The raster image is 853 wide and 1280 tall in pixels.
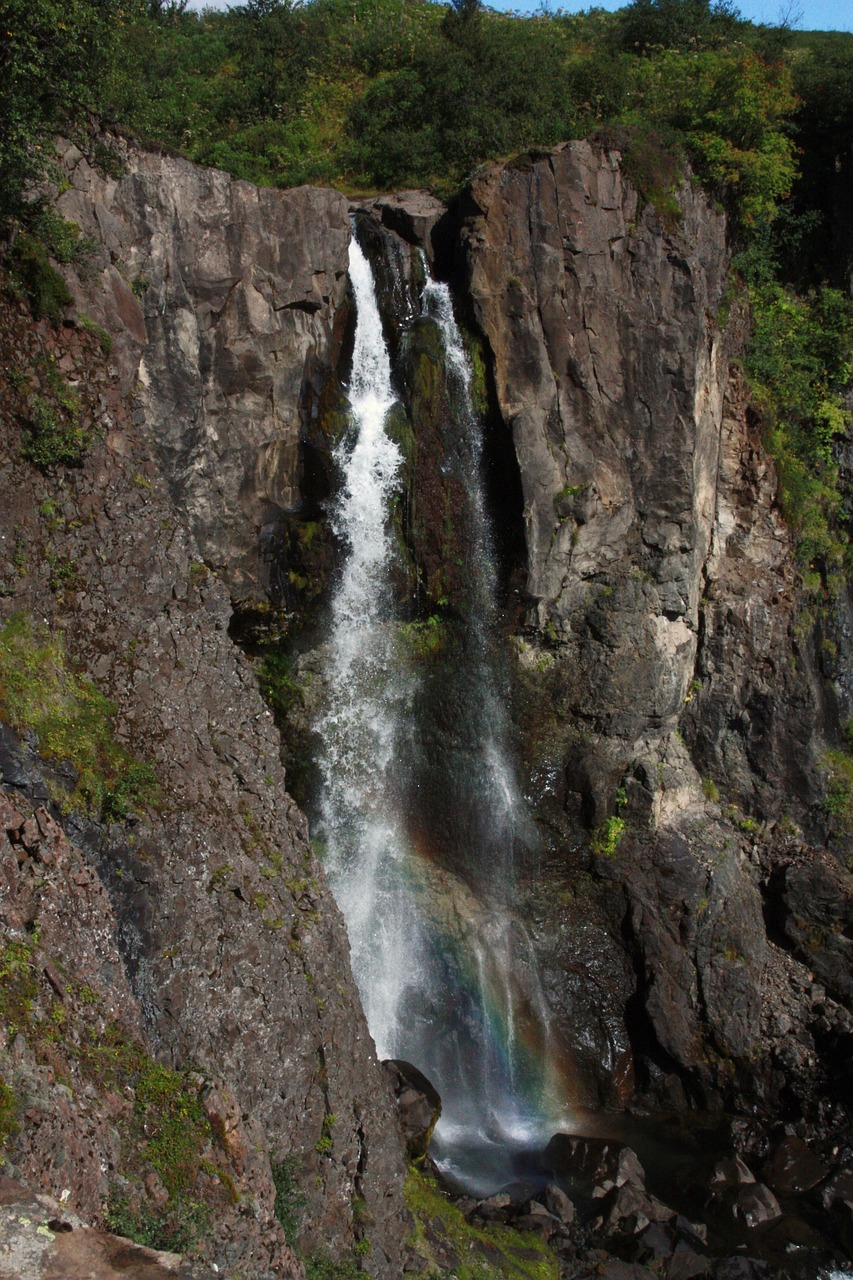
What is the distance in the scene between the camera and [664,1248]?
14.1m

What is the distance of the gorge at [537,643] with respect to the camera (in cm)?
1619

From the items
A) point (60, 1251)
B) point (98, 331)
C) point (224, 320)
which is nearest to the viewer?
point (60, 1251)

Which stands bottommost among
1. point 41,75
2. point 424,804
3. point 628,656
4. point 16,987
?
point 16,987

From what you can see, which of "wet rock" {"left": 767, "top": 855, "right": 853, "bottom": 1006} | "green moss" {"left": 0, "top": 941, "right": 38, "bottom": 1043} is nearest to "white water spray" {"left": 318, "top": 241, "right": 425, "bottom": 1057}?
"wet rock" {"left": 767, "top": 855, "right": 853, "bottom": 1006}

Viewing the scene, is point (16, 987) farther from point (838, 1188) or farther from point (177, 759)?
point (838, 1188)

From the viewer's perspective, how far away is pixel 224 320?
16312 mm

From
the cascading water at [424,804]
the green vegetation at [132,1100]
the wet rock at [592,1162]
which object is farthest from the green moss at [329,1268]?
the cascading water at [424,804]

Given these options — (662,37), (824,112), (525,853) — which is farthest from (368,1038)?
(662,37)

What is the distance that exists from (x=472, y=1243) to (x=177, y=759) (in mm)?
7386

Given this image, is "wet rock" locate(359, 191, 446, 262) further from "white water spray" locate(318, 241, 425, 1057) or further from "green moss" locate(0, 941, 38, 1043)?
"green moss" locate(0, 941, 38, 1043)

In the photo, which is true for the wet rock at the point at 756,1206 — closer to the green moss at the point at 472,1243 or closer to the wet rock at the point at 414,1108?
the green moss at the point at 472,1243

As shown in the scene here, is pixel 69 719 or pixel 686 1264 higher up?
pixel 69 719

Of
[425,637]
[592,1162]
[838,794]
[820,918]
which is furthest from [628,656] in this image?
[592,1162]

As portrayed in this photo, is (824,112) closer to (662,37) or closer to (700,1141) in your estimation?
(662,37)
